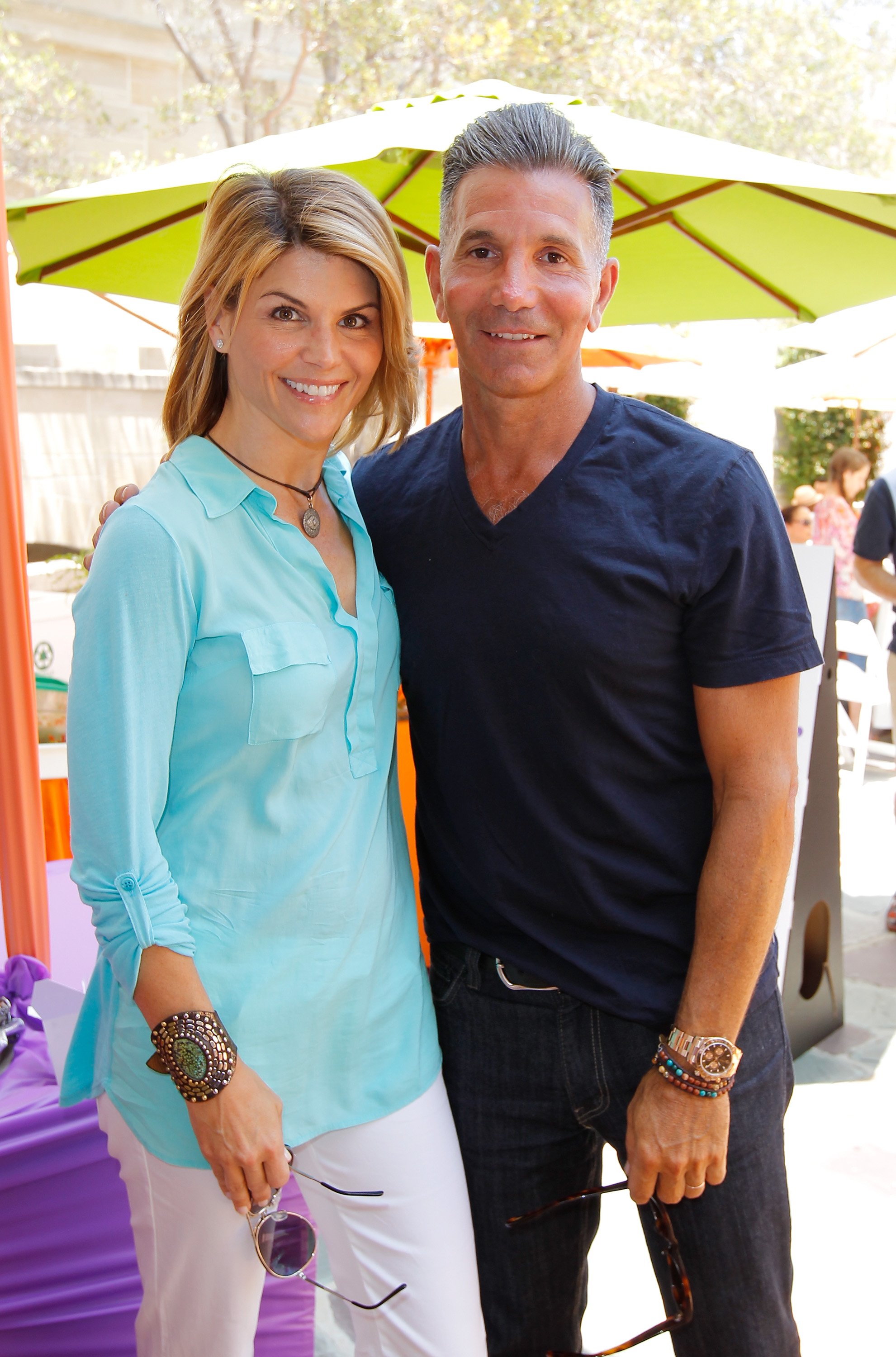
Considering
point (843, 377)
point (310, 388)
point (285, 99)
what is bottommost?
point (310, 388)

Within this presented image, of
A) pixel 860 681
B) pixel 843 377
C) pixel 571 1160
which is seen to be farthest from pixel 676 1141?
pixel 843 377

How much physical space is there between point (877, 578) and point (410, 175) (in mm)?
2965

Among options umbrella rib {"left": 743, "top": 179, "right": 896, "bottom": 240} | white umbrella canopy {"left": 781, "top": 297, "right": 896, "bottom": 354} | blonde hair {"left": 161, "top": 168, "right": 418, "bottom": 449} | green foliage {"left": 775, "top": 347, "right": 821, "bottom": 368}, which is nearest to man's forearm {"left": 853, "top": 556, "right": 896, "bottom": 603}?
umbrella rib {"left": 743, "top": 179, "right": 896, "bottom": 240}

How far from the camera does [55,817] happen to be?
3684 mm

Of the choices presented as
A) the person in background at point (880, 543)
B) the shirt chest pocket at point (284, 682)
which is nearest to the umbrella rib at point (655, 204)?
the person in background at point (880, 543)

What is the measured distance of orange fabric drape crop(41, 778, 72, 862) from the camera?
3.68m

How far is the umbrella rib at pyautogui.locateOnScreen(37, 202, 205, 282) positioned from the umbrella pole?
165 cm

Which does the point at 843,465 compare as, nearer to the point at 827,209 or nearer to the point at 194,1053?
the point at 827,209

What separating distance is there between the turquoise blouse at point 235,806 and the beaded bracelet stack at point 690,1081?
14.2 inches

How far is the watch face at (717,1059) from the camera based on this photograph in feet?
5.00

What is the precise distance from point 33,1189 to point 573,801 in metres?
1.29

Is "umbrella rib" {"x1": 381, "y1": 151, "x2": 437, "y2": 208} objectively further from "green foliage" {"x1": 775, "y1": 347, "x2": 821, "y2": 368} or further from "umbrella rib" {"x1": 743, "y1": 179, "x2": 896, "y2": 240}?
"green foliage" {"x1": 775, "y1": 347, "x2": 821, "y2": 368}

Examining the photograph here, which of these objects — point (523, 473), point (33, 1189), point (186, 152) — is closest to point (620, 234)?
point (523, 473)

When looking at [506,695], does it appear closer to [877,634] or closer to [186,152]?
[877,634]
